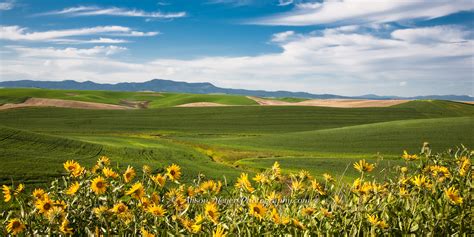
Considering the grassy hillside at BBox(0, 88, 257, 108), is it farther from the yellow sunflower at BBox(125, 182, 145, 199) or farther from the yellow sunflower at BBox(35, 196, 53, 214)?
the yellow sunflower at BBox(125, 182, 145, 199)

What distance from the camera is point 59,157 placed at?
89.9ft

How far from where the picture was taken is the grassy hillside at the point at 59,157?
21253 mm

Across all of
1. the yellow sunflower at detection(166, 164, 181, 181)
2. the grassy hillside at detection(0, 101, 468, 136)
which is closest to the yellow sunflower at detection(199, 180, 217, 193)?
the yellow sunflower at detection(166, 164, 181, 181)

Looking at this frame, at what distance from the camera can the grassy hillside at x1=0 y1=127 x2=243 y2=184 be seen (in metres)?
21.3

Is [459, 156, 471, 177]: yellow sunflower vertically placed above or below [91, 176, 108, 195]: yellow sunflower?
above

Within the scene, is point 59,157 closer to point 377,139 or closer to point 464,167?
point 464,167

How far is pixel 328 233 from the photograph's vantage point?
3127 millimetres

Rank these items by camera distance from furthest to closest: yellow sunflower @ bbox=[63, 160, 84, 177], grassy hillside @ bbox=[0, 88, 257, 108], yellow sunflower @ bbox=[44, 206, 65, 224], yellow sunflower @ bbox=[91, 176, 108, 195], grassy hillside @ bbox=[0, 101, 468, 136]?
grassy hillside @ bbox=[0, 88, 257, 108], grassy hillside @ bbox=[0, 101, 468, 136], yellow sunflower @ bbox=[63, 160, 84, 177], yellow sunflower @ bbox=[91, 176, 108, 195], yellow sunflower @ bbox=[44, 206, 65, 224]

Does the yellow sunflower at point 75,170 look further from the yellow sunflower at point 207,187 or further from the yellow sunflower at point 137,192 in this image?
the yellow sunflower at point 207,187

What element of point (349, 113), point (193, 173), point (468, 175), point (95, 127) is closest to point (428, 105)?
point (349, 113)

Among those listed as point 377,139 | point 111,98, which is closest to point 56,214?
point 377,139

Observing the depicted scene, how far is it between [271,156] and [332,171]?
10.1 meters

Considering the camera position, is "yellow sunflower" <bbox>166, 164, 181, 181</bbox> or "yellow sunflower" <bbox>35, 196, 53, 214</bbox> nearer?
"yellow sunflower" <bbox>35, 196, 53, 214</bbox>

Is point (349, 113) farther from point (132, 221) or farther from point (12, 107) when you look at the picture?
point (132, 221)
